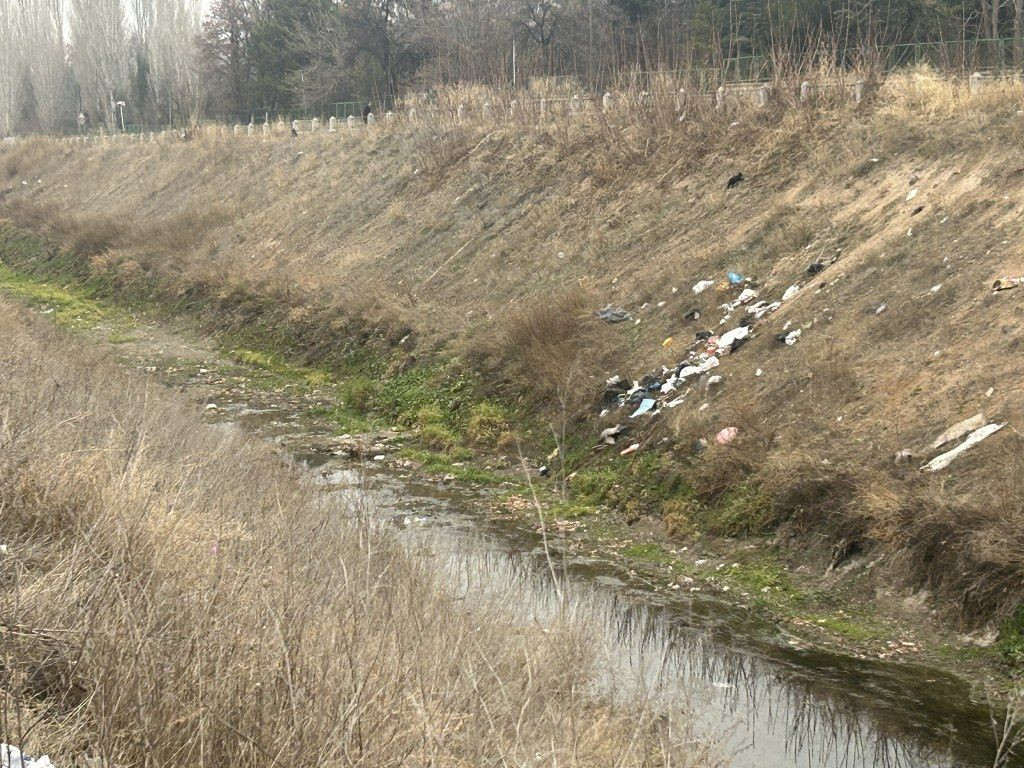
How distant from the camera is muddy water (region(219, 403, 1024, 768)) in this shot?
6.19 metres

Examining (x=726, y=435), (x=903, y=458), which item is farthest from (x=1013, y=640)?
(x=726, y=435)

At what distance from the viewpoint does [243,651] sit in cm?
429

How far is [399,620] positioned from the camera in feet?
16.9

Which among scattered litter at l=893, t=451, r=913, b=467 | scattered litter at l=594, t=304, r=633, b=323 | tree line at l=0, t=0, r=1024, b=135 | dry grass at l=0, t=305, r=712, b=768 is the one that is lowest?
scattered litter at l=893, t=451, r=913, b=467

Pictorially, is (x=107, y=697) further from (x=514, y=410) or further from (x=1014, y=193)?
(x=1014, y=193)

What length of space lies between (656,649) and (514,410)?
6471 millimetres

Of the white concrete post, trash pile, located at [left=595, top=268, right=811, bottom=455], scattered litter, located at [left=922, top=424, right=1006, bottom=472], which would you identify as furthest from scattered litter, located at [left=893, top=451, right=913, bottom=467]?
the white concrete post

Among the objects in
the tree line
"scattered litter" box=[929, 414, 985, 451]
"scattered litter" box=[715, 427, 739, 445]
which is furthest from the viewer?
the tree line

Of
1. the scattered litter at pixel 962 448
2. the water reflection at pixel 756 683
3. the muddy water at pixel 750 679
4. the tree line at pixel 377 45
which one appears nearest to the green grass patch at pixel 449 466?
the muddy water at pixel 750 679

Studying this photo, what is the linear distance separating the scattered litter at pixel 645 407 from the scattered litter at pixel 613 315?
2291 millimetres

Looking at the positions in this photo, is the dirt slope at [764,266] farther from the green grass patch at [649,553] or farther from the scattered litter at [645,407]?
the green grass patch at [649,553]

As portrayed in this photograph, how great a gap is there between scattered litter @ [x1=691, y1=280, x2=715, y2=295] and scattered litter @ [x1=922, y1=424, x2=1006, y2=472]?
5.39 m

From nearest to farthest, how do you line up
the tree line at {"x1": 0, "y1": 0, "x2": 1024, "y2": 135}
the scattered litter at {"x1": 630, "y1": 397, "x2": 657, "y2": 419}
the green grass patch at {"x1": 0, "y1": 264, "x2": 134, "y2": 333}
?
the scattered litter at {"x1": 630, "y1": 397, "x2": 657, "y2": 419}
the green grass patch at {"x1": 0, "y1": 264, "x2": 134, "y2": 333}
the tree line at {"x1": 0, "y1": 0, "x2": 1024, "y2": 135}

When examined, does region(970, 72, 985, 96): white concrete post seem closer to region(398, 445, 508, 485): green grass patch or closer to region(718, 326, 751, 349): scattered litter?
region(718, 326, 751, 349): scattered litter
